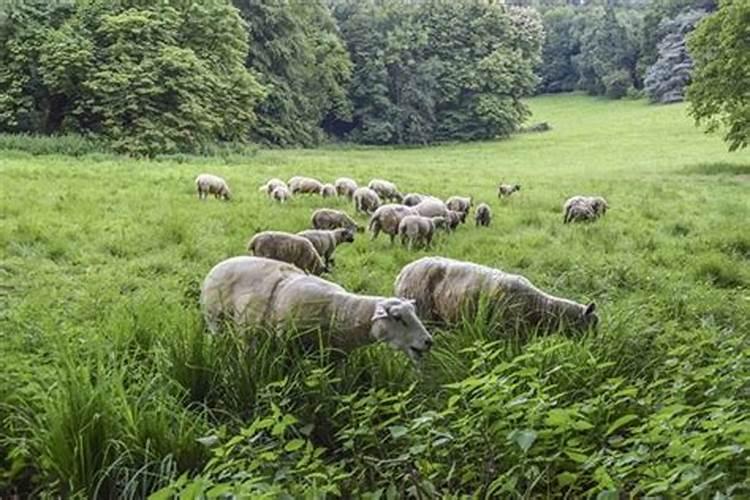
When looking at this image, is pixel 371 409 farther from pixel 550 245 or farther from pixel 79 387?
pixel 550 245

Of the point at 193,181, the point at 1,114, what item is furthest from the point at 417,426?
the point at 1,114

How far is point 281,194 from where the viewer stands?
15734 millimetres

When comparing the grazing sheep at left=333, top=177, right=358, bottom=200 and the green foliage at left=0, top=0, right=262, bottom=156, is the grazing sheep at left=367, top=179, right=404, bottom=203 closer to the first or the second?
the grazing sheep at left=333, top=177, right=358, bottom=200

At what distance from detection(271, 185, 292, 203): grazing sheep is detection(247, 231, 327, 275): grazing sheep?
6605 millimetres

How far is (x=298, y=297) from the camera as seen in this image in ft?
17.3

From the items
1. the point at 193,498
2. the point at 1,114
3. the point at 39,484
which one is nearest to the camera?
the point at 193,498

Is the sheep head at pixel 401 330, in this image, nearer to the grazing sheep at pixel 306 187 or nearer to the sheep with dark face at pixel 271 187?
the sheep with dark face at pixel 271 187

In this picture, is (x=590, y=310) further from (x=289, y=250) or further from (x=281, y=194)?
(x=281, y=194)

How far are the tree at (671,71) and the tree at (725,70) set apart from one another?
103ft

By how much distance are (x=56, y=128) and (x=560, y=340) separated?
30.0 m

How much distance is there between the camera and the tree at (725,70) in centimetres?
2558

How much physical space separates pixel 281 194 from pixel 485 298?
10.6 m

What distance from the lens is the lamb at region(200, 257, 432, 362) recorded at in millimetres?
5008

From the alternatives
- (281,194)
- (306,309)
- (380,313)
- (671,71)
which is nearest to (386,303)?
(380,313)
